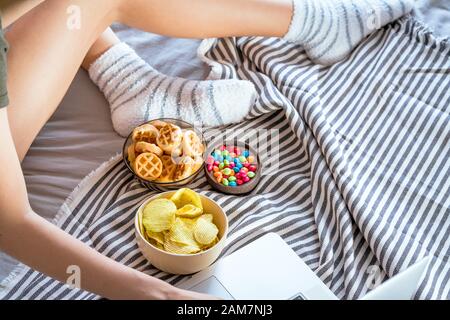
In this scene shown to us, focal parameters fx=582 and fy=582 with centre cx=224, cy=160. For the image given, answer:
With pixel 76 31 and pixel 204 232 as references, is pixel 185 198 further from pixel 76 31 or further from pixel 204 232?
pixel 76 31

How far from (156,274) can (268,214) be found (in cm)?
21

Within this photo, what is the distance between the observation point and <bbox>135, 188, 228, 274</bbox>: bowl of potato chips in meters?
0.85

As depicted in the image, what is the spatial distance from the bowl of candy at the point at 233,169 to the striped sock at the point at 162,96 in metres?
0.07

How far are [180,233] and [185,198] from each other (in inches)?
3.0

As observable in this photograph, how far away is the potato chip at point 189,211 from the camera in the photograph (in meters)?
0.89

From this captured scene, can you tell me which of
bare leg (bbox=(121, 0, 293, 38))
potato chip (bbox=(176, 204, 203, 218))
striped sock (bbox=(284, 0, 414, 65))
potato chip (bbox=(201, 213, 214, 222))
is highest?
bare leg (bbox=(121, 0, 293, 38))

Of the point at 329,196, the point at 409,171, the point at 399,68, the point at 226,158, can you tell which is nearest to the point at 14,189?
the point at 226,158

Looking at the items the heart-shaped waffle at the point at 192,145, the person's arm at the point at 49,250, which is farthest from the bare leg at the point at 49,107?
the heart-shaped waffle at the point at 192,145

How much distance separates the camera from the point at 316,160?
3.30 ft

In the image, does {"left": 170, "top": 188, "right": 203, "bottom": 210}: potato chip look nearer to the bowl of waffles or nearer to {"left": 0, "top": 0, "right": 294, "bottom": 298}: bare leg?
the bowl of waffles

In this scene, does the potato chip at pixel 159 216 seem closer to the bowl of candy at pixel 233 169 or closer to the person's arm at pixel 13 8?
the bowl of candy at pixel 233 169

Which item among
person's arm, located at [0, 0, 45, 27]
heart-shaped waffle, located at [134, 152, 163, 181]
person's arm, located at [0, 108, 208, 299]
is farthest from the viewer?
heart-shaped waffle, located at [134, 152, 163, 181]

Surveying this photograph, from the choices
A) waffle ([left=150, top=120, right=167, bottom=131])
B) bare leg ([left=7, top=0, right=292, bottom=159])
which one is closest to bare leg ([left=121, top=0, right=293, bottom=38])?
bare leg ([left=7, top=0, right=292, bottom=159])
